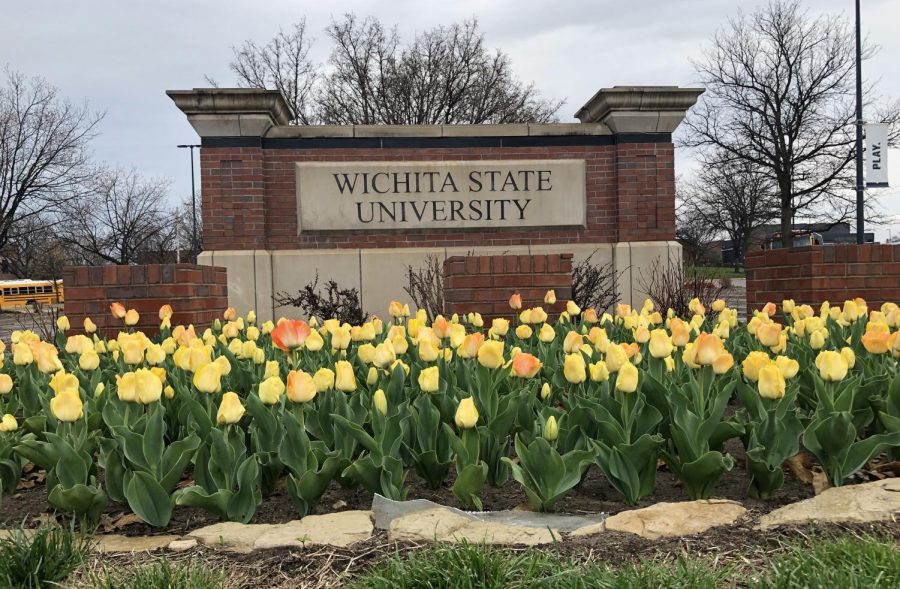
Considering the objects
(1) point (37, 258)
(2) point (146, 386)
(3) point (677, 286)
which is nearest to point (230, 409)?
(2) point (146, 386)

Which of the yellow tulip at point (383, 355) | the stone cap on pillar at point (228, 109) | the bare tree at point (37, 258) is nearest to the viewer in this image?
the yellow tulip at point (383, 355)

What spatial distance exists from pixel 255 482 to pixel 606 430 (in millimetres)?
1083

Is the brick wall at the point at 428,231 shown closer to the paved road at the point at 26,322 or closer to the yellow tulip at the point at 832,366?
the paved road at the point at 26,322

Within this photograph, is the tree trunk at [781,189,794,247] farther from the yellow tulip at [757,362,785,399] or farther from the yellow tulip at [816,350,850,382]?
the yellow tulip at [757,362,785,399]

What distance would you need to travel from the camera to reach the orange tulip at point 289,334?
9.98ft

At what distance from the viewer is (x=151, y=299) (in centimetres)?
527

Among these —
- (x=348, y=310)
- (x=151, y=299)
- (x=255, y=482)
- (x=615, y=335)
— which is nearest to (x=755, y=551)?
(x=255, y=482)

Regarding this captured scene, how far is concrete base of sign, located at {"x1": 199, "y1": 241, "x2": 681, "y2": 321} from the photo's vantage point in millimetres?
9547

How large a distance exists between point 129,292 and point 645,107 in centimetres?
720

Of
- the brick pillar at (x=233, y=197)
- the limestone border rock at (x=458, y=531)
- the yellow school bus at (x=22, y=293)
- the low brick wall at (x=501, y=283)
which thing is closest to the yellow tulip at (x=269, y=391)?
the limestone border rock at (x=458, y=531)

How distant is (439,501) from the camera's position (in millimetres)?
2379

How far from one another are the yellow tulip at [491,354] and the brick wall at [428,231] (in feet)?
23.8

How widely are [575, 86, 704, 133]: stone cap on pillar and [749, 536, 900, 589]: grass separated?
28.5 feet

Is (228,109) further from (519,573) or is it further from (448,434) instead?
(519,573)
